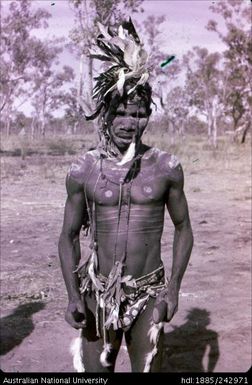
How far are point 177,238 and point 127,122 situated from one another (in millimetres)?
603

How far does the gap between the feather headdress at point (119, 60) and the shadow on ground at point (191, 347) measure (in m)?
2.27

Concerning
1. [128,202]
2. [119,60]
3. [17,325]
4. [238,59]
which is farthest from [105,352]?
[238,59]

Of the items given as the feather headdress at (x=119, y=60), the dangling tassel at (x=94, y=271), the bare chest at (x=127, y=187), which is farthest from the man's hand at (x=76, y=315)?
the feather headdress at (x=119, y=60)

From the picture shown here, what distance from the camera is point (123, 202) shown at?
279cm

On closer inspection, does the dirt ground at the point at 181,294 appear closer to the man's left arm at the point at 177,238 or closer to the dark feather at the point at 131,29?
the man's left arm at the point at 177,238

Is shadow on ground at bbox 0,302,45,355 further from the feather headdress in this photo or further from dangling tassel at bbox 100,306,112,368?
the feather headdress

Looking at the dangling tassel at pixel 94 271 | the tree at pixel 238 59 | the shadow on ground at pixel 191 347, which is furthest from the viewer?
the tree at pixel 238 59

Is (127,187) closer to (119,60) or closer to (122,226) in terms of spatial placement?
(122,226)

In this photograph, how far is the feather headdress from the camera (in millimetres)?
2738

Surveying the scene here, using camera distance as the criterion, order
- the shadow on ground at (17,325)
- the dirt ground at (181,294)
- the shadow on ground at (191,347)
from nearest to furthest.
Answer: the shadow on ground at (191,347) → the dirt ground at (181,294) → the shadow on ground at (17,325)

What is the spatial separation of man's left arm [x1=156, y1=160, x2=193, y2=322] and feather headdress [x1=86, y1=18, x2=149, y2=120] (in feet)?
1.51

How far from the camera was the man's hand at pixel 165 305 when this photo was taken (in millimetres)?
2697

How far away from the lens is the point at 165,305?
8.95ft

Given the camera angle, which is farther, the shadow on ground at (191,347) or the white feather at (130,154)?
the shadow on ground at (191,347)
